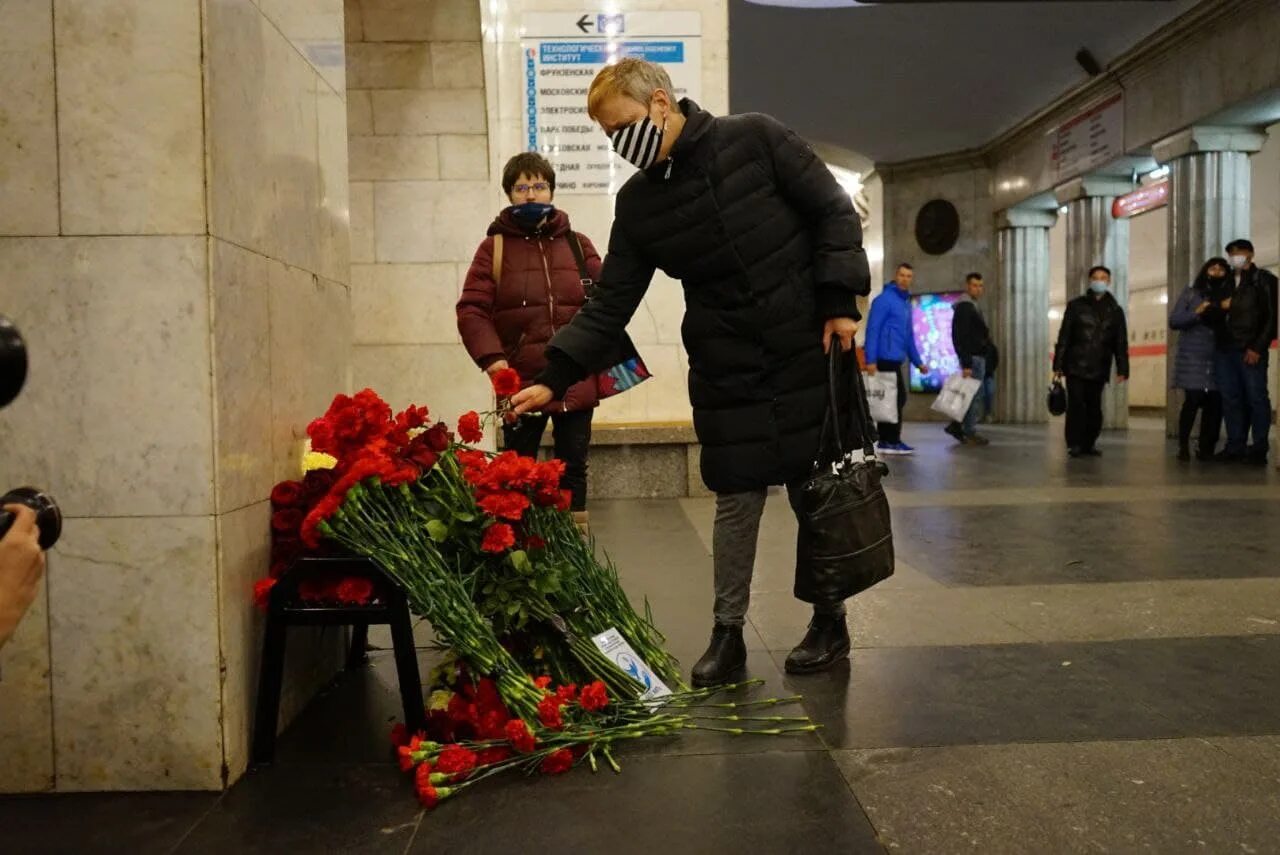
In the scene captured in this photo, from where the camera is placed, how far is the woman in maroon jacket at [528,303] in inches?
185

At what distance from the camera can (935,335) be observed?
19.6 meters

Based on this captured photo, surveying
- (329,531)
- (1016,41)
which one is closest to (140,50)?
(329,531)

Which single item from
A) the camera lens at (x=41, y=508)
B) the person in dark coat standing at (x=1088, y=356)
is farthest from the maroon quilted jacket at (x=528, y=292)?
the person in dark coat standing at (x=1088, y=356)

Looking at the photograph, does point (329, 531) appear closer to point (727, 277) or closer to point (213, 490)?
point (213, 490)

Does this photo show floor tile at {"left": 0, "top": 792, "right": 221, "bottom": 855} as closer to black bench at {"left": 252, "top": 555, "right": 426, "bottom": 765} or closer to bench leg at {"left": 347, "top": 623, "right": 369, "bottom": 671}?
black bench at {"left": 252, "top": 555, "right": 426, "bottom": 765}

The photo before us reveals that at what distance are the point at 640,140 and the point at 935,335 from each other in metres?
17.4

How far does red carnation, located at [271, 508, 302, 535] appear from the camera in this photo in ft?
9.18

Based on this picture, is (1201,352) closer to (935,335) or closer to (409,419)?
(409,419)

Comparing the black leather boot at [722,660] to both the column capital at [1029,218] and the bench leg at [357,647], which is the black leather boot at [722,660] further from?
the column capital at [1029,218]

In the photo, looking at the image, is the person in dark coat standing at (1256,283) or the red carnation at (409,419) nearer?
the red carnation at (409,419)

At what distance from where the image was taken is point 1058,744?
2.58 m

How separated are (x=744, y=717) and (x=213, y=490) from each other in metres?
1.44

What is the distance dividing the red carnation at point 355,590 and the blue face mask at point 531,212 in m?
2.33

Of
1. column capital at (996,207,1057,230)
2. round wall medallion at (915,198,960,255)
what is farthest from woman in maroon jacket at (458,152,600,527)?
round wall medallion at (915,198,960,255)
